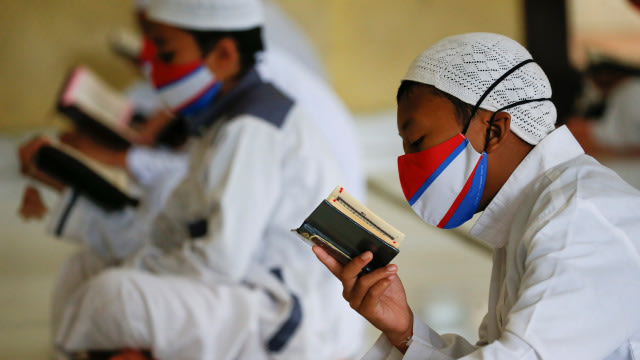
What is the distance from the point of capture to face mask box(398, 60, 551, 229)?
5.10 ft

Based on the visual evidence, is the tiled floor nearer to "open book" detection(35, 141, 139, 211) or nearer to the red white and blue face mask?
"open book" detection(35, 141, 139, 211)

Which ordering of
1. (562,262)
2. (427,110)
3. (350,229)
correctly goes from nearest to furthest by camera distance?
(562,262)
(350,229)
(427,110)

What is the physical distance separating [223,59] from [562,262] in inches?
73.0

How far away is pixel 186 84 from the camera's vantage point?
2.92 meters

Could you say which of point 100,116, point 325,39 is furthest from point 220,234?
point 325,39

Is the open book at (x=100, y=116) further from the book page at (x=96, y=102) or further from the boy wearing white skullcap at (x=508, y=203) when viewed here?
the boy wearing white skullcap at (x=508, y=203)

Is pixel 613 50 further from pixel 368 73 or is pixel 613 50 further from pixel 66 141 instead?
pixel 66 141

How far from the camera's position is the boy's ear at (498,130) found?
1.53 m

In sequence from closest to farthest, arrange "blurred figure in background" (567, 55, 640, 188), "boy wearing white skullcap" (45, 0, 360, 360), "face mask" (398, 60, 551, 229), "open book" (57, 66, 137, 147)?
"face mask" (398, 60, 551, 229) < "boy wearing white skullcap" (45, 0, 360, 360) < "open book" (57, 66, 137, 147) < "blurred figure in background" (567, 55, 640, 188)

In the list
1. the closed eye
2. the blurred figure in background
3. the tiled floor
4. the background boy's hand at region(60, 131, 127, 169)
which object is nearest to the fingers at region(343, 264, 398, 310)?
the closed eye

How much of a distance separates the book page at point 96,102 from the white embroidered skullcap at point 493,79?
241 cm

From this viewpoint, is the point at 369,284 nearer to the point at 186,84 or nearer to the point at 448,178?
the point at 448,178

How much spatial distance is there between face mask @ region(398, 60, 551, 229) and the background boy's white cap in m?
1.50

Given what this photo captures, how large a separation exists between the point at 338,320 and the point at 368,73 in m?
3.71
